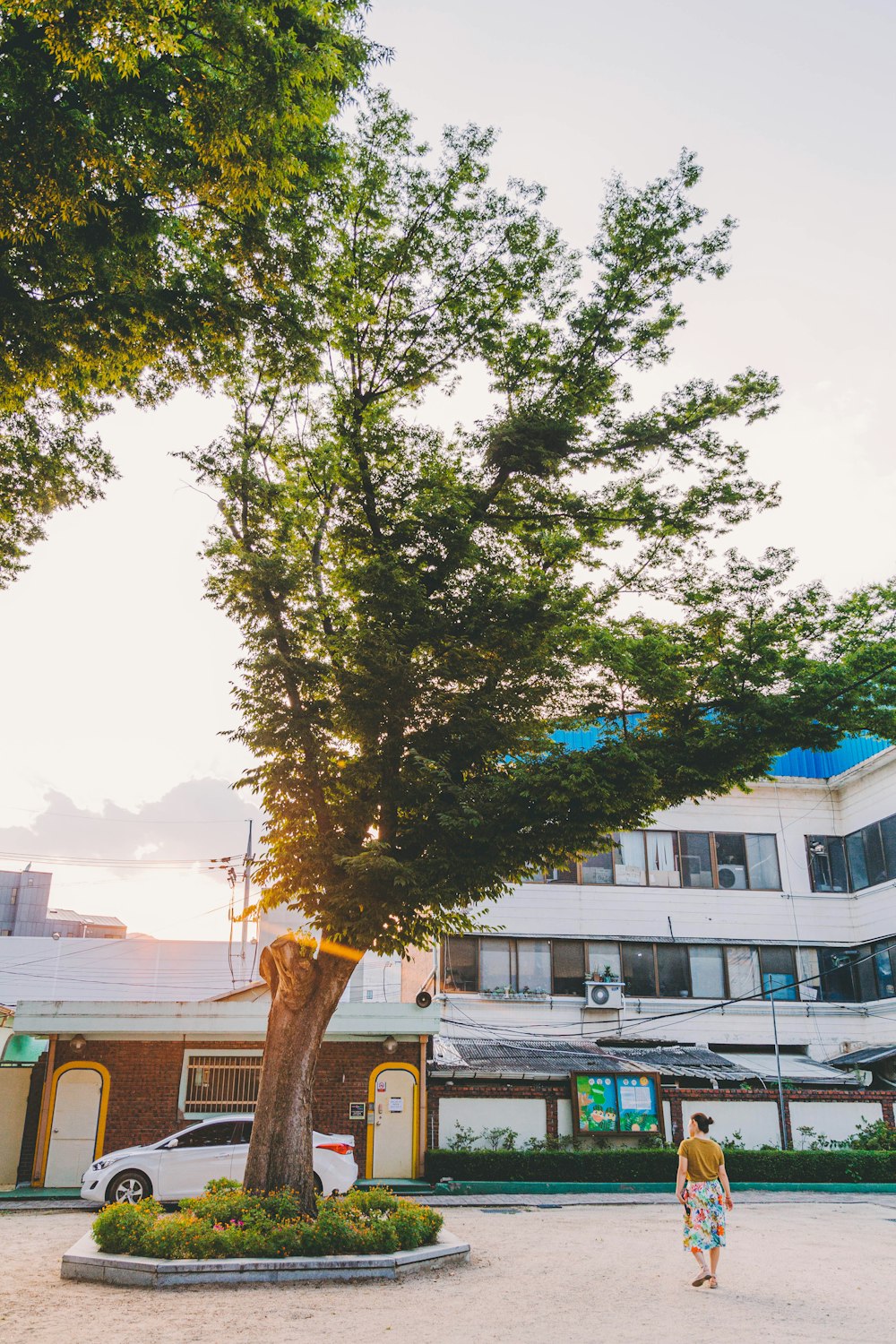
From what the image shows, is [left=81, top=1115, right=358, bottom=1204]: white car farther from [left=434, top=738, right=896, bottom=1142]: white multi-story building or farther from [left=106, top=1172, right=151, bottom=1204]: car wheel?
[left=434, top=738, right=896, bottom=1142]: white multi-story building

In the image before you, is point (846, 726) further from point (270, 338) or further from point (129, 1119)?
point (129, 1119)

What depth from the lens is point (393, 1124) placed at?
20.4m

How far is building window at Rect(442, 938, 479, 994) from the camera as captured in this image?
2575cm

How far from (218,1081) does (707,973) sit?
1407 cm

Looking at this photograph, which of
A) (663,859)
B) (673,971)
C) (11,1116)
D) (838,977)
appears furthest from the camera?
(663,859)

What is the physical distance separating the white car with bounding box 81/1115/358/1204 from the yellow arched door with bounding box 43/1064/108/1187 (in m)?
4.89

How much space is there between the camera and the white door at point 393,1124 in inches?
792

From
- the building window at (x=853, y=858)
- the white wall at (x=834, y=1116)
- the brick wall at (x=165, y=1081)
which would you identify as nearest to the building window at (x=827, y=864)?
the building window at (x=853, y=858)

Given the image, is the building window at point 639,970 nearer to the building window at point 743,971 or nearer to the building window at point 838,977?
the building window at point 743,971

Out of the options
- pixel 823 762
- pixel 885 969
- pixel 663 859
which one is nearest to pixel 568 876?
pixel 663 859

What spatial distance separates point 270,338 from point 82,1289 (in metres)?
10.3

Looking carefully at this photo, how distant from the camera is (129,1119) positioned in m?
19.6

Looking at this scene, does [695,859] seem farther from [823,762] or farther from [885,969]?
[885,969]

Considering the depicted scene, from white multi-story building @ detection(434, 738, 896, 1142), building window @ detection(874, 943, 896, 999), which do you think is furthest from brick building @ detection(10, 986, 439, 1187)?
building window @ detection(874, 943, 896, 999)
